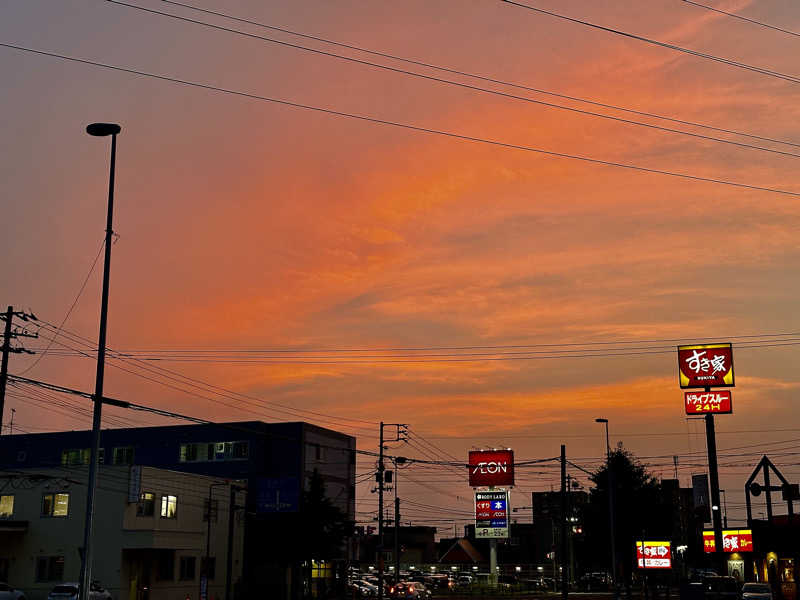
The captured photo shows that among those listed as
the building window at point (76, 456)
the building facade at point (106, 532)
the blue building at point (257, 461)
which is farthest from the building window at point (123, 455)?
the building facade at point (106, 532)

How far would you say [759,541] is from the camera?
246 ft

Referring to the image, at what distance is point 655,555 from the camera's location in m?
71.2

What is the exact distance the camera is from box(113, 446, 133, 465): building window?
335 feet

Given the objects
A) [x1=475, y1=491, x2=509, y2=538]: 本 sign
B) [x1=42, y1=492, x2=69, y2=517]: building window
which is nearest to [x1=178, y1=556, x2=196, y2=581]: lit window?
[x1=42, y1=492, x2=69, y2=517]: building window

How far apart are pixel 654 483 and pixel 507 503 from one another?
35879mm

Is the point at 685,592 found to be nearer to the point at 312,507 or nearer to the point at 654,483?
the point at 312,507

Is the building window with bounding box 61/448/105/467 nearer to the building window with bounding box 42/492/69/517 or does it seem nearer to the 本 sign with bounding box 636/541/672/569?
the building window with bounding box 42/492/69/517

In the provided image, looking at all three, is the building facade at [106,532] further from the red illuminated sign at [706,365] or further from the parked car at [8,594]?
the red illuminated sign at [706,365]

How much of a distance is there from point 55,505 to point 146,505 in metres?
6.88

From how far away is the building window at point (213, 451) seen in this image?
94000 millimetres

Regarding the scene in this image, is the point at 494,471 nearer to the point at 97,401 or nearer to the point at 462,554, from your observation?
the point at 462,554

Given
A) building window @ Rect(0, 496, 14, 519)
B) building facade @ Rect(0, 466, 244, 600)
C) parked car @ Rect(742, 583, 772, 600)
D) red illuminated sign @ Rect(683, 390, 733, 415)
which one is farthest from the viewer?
red illuminated sign @ Rect(683, 390, 733, 415)

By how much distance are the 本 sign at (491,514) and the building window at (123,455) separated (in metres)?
51.0

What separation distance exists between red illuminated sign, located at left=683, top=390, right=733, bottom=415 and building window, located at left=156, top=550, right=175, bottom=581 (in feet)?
144
